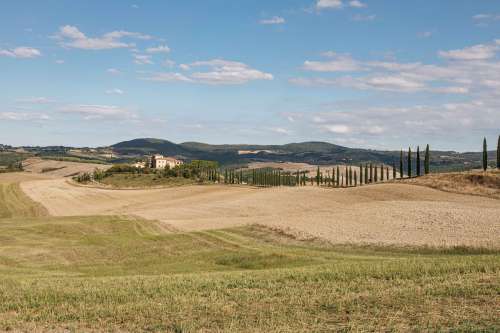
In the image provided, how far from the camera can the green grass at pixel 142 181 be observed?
16925 cm

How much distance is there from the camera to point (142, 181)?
178m

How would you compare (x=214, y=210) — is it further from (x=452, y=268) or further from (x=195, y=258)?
(x=452, y=268)

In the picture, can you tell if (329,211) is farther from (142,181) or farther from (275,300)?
(142,181)

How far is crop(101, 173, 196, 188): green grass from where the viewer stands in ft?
555

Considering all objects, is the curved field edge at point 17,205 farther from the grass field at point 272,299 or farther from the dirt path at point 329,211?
the grass field at point 272,299

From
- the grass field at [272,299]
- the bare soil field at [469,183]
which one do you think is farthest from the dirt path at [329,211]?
the grass field at [272,299]

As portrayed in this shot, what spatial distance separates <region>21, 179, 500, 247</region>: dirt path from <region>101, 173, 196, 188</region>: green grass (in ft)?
123

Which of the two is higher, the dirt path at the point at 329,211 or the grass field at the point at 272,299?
the grass field at the point at 272,299

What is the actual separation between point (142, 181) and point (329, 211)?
11542cm

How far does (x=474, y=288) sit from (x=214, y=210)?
215ft

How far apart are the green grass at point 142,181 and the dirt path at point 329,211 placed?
37510mm

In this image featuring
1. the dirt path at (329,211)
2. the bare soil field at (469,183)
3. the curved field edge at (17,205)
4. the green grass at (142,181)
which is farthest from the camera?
the green grass at (142,181)

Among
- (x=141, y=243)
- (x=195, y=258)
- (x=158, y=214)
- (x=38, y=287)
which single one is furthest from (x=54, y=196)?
(x=38, y=287)

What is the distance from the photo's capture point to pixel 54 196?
11894 centimetres
